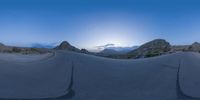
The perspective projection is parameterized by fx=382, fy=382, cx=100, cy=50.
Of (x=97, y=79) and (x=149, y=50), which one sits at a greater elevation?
(x=149, y=50)

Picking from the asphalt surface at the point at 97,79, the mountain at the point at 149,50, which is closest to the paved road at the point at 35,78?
the asphalt surface at the point at 97,79

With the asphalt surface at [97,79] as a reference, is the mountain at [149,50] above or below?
above

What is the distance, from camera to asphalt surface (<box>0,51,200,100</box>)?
7.93 m

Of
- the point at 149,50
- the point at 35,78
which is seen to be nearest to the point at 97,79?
the point at 35,78

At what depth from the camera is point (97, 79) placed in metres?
8.63

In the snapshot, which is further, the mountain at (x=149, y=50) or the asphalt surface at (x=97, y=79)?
the mountain at (x=149, y=50)

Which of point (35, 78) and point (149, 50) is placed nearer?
point (35, 78)

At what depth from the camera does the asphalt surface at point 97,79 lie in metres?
7.93

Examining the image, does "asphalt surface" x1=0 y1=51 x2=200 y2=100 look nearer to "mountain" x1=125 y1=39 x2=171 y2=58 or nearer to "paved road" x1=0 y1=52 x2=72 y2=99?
"paved road" x1=0 y1=52 x2=72 y2=99

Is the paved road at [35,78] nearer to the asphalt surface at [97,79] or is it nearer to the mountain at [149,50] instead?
the asphalt surface at [97,79]

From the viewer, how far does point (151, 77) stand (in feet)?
29.0

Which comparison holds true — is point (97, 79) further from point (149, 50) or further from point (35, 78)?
point (149, 50)

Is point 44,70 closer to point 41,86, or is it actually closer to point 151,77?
point 41,86

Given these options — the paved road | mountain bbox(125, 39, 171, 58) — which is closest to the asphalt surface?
the paved road
